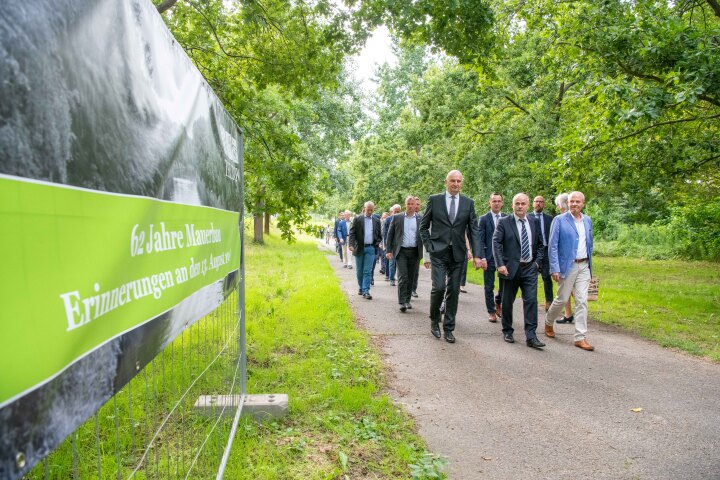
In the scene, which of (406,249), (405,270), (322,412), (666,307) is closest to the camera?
(322,412)

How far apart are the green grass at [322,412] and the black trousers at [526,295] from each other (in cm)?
202

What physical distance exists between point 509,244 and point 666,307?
218 inches

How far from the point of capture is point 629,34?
7.78 meters

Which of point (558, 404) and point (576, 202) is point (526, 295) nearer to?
point (576, 202)

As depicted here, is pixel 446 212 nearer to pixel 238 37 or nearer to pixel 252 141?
pixel 252 141

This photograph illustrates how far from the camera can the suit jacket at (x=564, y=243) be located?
666cm

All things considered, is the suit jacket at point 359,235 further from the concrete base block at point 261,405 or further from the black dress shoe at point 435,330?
the concrete base block at point 261,405

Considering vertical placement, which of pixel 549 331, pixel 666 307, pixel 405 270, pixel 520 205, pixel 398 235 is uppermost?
pixel 520 205

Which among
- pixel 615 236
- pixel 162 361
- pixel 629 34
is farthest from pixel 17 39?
pixel 615 236

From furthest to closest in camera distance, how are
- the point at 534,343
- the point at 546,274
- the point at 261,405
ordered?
the point at 546,274
the point at 534,343
the point at 261,405

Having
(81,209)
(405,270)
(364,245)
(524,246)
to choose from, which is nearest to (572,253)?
(524,246)

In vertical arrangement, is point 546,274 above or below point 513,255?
below

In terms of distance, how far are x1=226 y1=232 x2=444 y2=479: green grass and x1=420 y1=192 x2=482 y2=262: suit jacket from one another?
1.68m

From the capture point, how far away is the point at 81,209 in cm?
110
